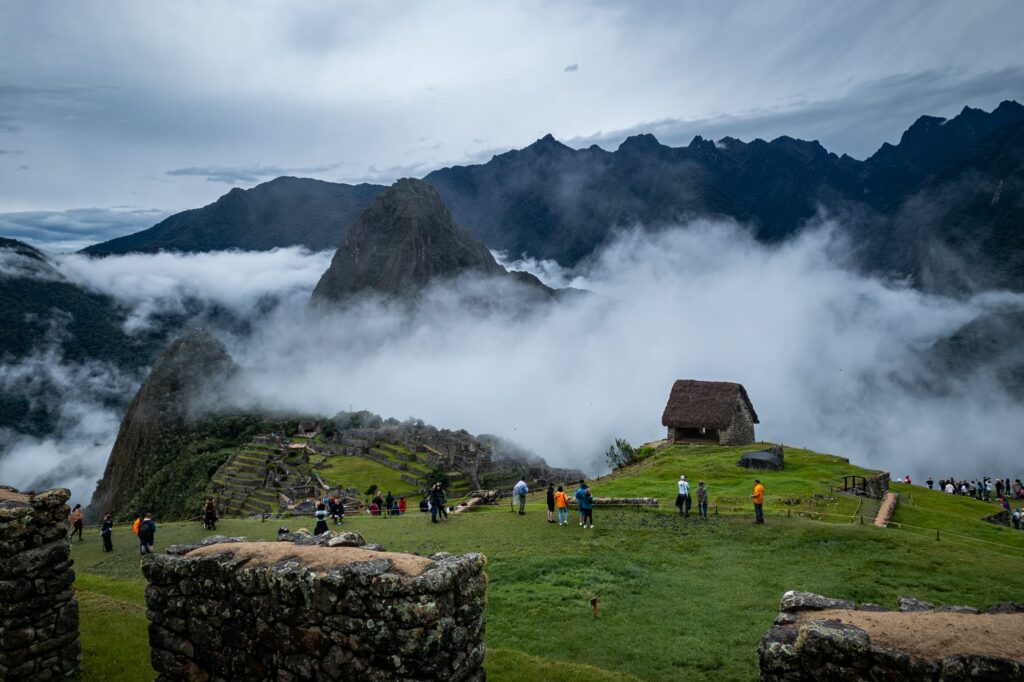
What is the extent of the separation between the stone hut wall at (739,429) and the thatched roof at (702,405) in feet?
2.03

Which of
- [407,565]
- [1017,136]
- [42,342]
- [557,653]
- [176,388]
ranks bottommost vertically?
[557,653]

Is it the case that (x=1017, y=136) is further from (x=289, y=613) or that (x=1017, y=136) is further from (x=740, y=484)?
(x=289, y=613)

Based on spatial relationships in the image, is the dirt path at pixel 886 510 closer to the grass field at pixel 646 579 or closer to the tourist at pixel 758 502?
the grass field at pixel 646 579

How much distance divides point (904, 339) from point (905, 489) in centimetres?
16197

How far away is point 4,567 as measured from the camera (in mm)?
11164

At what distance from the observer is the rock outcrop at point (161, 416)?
12912cm

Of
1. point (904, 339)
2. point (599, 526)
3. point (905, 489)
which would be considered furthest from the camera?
point (904, 339)

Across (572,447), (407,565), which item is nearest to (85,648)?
(407,565)

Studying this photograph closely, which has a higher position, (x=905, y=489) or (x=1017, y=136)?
(x=1017, y=136)

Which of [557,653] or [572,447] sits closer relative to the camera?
[557,653]

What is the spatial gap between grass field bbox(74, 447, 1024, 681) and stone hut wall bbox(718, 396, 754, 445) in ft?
91.1

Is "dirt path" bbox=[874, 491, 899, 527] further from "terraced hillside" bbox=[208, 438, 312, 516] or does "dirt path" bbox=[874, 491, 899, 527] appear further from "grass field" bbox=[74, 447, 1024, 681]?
"terraced hillside" bbox=[208, 438, 312, 516]

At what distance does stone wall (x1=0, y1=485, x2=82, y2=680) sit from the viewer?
11.2m

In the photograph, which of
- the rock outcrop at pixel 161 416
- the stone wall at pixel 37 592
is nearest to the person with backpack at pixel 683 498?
the stone wall at pixel 37 592
